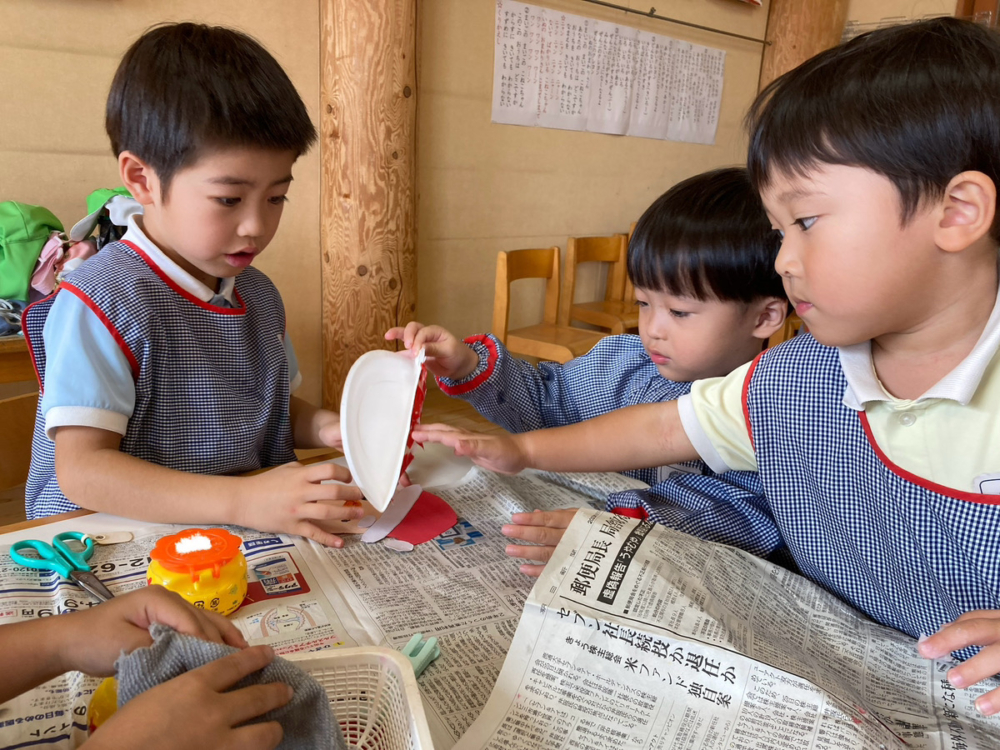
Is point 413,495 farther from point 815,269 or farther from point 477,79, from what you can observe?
point 477,79

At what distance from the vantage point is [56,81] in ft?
5.85

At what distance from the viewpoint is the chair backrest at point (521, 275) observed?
2492mm

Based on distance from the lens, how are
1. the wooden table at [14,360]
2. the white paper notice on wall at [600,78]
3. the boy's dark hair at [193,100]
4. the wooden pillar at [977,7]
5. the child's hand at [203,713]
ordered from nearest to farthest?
the child's hand at [203,713] → the boy's dark hair at [193,100] → the wooden table at [14,360] → the white paper notice on wall at [600,78] → the wooden pillar at [977,7]

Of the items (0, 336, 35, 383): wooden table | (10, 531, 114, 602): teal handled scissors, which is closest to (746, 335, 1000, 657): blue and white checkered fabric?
(10, 531, 114, 602): teal handled scissors

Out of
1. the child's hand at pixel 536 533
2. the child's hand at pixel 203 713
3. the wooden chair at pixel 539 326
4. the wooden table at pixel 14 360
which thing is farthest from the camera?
the wooden chair at pixel 539 326

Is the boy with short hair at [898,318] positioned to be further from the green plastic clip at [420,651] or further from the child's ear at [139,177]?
the child's ear at [139,177]

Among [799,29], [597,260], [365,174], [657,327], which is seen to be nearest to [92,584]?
[657,327]

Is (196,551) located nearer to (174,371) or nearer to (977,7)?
(174,371)

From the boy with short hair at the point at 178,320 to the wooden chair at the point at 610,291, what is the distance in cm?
199

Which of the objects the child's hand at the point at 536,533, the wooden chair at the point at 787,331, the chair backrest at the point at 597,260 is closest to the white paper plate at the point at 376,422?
the child's hand at the point at 536,533

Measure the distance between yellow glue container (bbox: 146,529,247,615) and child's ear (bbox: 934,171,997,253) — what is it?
662 millimetres

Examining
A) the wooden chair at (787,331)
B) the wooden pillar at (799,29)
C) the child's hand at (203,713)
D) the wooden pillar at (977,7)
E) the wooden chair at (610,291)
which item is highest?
the wooden pillar at (977,7)

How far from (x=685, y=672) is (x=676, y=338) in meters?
0.60

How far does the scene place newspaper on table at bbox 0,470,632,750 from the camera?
0.50 m
